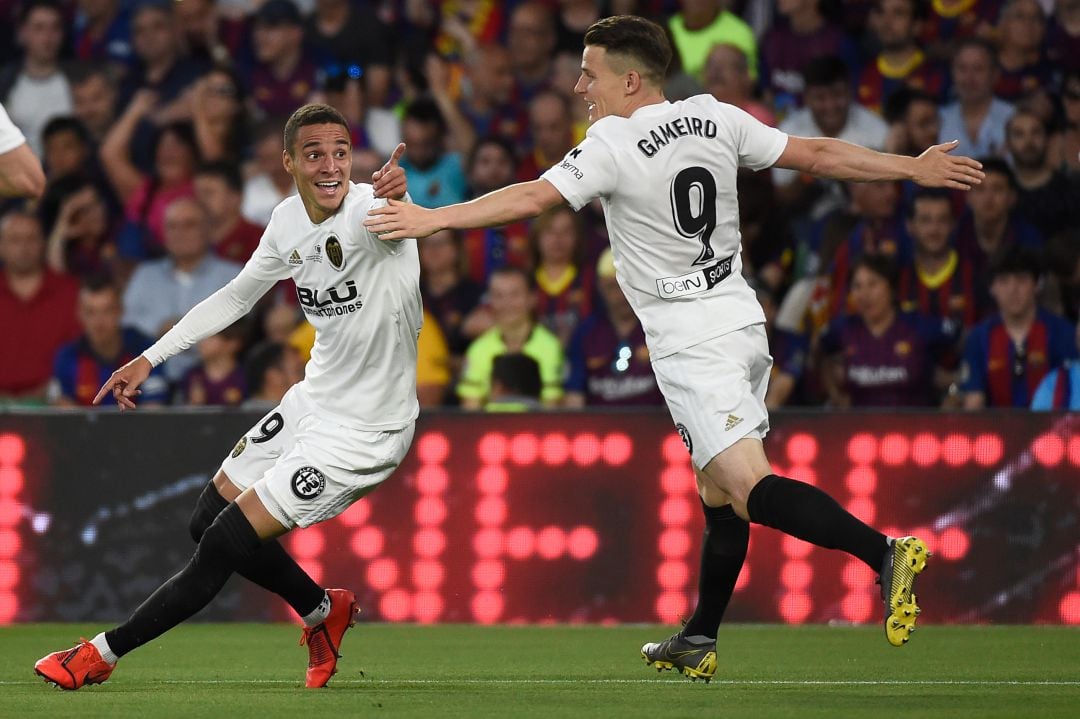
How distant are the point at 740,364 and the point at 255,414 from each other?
3.77 m

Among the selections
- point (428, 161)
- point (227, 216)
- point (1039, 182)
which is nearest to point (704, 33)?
point (428, 161)

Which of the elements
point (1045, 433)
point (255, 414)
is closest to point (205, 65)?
point (255, 414)

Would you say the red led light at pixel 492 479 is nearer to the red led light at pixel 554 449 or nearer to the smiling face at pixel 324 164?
the red led light at pixel 554 449

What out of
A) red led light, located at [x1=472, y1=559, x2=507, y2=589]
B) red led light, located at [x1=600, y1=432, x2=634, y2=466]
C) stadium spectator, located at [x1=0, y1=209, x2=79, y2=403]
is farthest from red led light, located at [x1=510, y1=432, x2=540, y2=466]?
stadium spectator, located at [x1=0, y1=209, x2=79, y2=403]

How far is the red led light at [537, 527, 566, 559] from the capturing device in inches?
359

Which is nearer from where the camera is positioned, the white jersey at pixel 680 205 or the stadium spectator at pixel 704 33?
the white jersey at pixel 680 205

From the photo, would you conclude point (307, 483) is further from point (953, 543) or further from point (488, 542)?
point (953, 543)

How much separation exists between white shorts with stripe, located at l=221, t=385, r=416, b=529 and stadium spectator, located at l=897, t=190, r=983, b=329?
451 centimetres

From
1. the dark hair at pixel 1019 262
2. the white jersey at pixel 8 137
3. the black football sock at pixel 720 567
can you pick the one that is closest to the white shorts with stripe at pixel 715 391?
the black football sock at pixel 720 567

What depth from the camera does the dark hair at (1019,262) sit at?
9602 mm

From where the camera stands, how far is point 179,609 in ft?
20.8

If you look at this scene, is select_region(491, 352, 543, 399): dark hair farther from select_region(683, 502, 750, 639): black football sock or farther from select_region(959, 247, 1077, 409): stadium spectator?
select_region(683, 502, 750, 639): black football sock

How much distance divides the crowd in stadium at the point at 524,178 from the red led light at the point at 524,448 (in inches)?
13.6

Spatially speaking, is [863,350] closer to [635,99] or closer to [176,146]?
[635,99]
